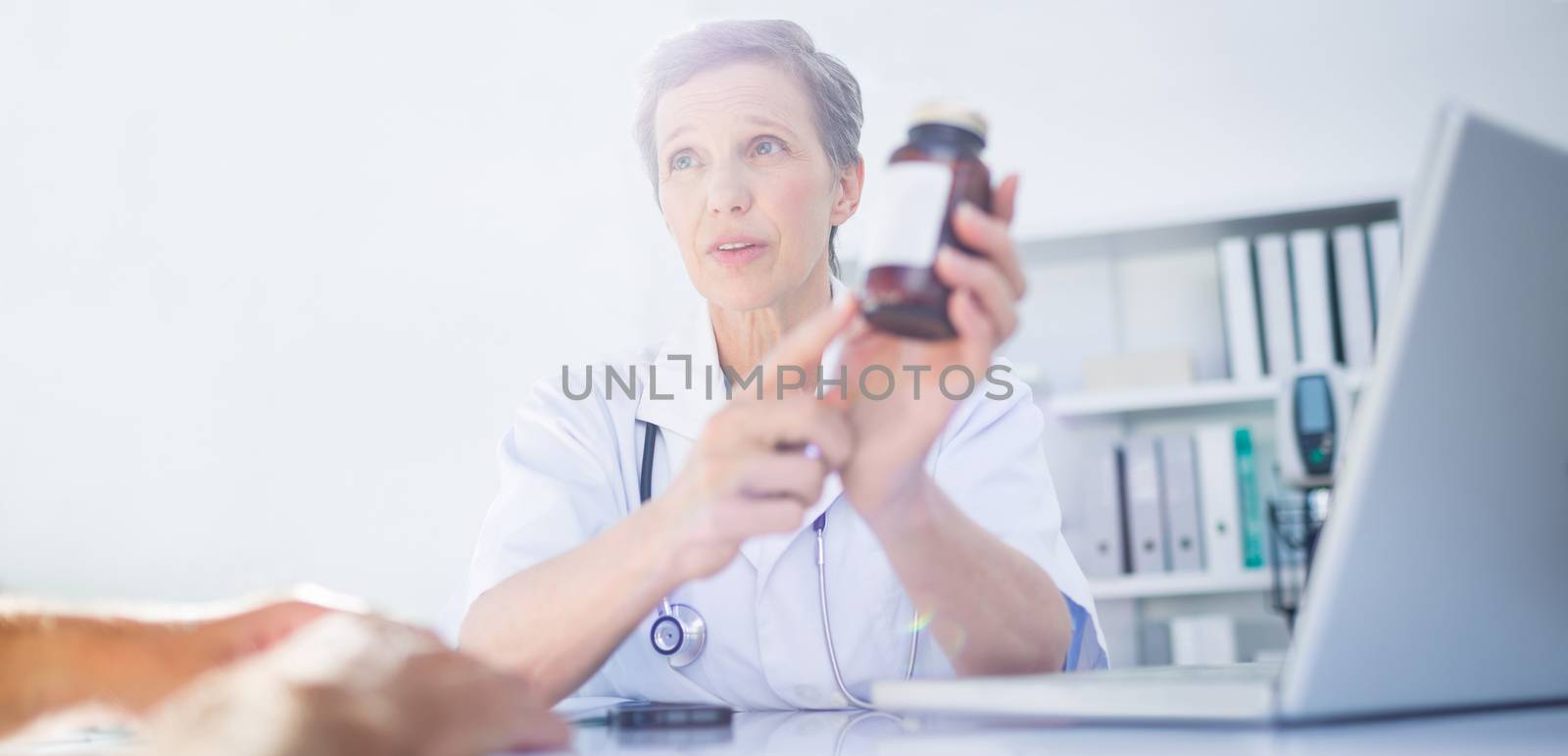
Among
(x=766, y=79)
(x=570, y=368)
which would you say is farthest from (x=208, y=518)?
(x=766, y=79)

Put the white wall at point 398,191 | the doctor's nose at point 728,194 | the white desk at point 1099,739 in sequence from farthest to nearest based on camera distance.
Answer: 1. the white wall at point 398,191
2. the doctor's nose at point 728,194
3. the white desk at point 1099,739

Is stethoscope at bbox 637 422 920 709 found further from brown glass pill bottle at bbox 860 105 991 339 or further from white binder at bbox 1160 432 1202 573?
white binder at bbox 1160 432 1202 573

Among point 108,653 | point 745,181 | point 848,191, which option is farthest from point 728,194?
point 108,653

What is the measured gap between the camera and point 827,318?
839 millimetres

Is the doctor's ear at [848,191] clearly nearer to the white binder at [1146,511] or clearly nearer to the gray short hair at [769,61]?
the gray short hair at [769,61]

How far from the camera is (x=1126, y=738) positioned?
2.17 feet

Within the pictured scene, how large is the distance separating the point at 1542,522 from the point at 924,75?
11.3 feet

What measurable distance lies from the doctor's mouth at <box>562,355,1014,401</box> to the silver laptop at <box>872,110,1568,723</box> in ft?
0.75

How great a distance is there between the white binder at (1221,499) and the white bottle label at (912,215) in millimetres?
2320

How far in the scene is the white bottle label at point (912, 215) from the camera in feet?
2.45

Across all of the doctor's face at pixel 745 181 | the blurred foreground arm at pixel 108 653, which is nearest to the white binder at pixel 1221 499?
the doctor's face at pixel 745 181

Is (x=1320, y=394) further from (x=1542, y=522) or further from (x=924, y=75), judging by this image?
(x=1542, y=522)

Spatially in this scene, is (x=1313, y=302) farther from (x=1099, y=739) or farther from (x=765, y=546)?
(x=1099, y=739)

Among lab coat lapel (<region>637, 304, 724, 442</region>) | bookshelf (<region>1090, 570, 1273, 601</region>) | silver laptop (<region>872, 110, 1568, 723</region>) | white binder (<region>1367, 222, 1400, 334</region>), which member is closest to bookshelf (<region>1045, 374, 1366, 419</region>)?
white binder (<region>1367, 222, 1400, 334</region>)
